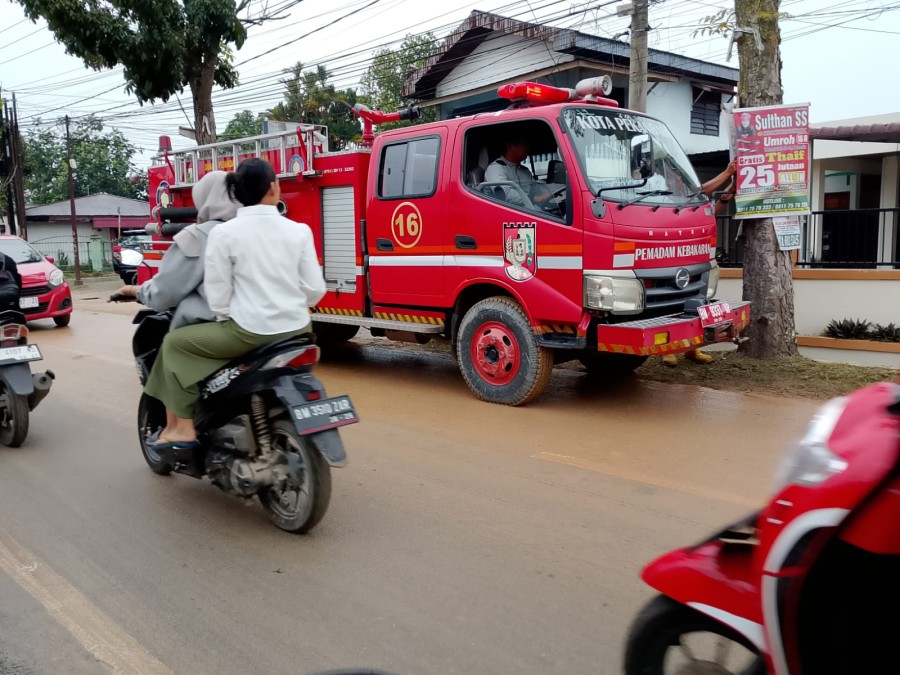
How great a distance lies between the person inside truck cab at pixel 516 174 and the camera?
21.1 feet

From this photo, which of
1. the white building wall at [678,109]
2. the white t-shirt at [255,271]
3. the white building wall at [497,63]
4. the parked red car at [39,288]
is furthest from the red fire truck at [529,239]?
the white building wall at [678,109]

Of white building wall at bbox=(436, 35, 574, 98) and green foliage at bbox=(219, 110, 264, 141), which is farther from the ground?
green foliage at bbox=(219, 110, 264, 141)

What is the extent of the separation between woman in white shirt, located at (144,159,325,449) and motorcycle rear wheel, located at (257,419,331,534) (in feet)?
1.56

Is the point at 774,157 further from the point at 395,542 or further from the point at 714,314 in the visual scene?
the point at 395,542

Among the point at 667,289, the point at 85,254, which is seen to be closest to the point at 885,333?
the point at 667,289

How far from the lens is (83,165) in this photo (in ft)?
164

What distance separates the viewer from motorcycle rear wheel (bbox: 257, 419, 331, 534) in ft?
12.1

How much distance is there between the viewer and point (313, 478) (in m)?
3.68

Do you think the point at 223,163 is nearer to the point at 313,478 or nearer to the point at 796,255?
the point at 313,478

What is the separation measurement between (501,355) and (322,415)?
10.2 ft

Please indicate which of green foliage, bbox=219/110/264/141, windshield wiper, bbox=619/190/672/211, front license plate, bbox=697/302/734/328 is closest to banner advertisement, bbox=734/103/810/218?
windshield wiper, bbox=619/190/672/211

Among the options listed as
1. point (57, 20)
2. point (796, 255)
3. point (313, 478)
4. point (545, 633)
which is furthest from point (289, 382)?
point (57, 20)

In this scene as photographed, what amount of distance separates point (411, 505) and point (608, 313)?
252 centimetres

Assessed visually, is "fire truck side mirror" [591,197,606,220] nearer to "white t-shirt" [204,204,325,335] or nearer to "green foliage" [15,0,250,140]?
"white t-shirt" [204,204,325,335]
